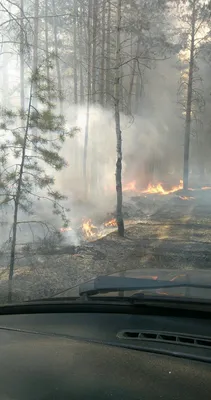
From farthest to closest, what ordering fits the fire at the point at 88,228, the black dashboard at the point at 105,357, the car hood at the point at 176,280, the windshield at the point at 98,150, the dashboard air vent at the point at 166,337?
the fire at the point at 88,228, the windshield at the point at 98,150, the car hood at the point at 176,280, the dashboard air vent at the point at 166,337, the black dashboard at the point at 105,357

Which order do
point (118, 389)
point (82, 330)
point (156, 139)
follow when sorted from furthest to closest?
point (156, 139) < point (82, 330) < point (118, 389)

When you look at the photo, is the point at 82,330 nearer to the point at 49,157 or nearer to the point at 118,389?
the point at 118,389

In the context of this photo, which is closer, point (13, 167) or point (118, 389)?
point (118, 389)

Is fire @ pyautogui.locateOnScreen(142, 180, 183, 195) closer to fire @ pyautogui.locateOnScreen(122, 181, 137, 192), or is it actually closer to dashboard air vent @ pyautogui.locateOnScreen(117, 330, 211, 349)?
fire @ pyautogui.locateOnScreen(122, 181, 137, 192)

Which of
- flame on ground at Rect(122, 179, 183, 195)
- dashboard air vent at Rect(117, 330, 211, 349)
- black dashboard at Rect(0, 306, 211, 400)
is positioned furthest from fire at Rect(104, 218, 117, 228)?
dashboard air vent at Rect(117, 330, 211, 349)

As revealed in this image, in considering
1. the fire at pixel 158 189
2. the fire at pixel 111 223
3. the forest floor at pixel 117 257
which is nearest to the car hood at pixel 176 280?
the forest floor at pixel 117 257

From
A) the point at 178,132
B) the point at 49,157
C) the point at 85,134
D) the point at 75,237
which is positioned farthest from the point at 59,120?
the point at 178,132

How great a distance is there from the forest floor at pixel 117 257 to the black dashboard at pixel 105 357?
530cm

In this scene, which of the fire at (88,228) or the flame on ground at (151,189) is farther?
the flame on ground at (151,189)

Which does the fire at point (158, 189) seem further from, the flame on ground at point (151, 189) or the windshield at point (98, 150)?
the windshield at point (98, 150)

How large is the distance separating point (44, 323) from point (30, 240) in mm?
8921

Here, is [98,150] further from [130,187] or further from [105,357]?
[105,357]

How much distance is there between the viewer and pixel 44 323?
2830 millimetres

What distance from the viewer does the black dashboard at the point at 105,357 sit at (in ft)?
5.85
